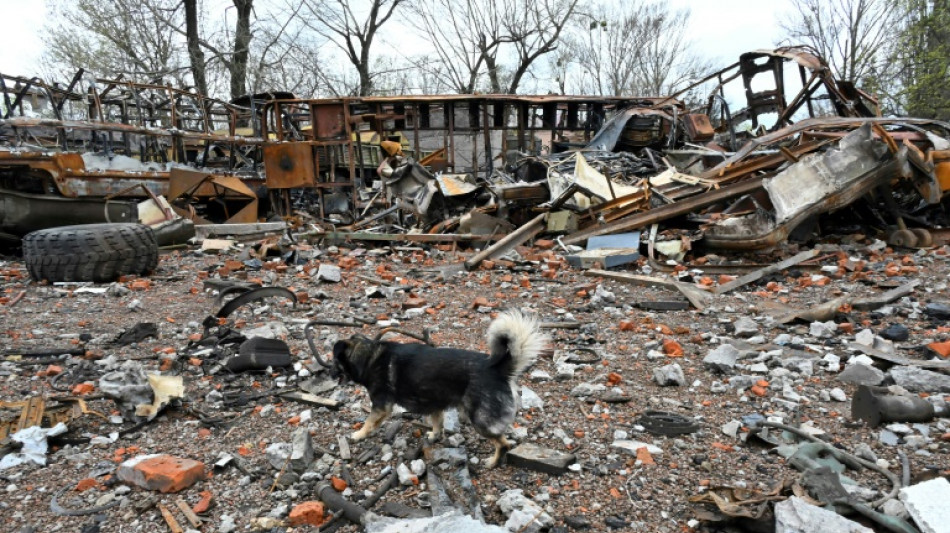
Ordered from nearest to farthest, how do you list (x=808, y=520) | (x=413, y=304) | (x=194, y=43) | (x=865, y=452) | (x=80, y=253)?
(x=808, y=520) < (x=865, y=452) < (x=413, y=304) < (x=80, y=253) < (x=194, y=43)

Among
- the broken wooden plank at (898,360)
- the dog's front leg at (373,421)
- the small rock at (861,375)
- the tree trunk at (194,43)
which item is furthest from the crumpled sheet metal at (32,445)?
the tree trunk at (194,43)

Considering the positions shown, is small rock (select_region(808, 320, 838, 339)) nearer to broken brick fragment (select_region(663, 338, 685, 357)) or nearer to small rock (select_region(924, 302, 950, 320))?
small rock (select_region(924, 302, 950, 320))

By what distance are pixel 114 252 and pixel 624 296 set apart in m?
6.08

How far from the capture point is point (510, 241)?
8953 millimetres

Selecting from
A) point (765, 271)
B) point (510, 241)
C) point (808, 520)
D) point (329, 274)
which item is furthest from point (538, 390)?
point (510, 241)

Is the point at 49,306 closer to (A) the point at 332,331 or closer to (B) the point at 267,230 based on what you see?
(A) the point at 332,331

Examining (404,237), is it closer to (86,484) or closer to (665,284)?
(665,284)

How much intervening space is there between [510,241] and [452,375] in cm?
601

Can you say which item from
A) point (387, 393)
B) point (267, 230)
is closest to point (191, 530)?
point (387, 393)

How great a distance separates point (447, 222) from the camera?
10414 millimetres

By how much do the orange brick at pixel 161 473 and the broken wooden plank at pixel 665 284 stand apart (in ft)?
15.4

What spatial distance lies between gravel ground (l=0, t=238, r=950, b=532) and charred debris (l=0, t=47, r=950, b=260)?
988mm

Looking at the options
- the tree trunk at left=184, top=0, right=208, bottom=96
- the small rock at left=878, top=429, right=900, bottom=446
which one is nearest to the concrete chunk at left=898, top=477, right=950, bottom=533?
the small rock at left=878, top=429, right=900, bottom=446

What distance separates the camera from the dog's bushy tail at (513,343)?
2.88 meters
